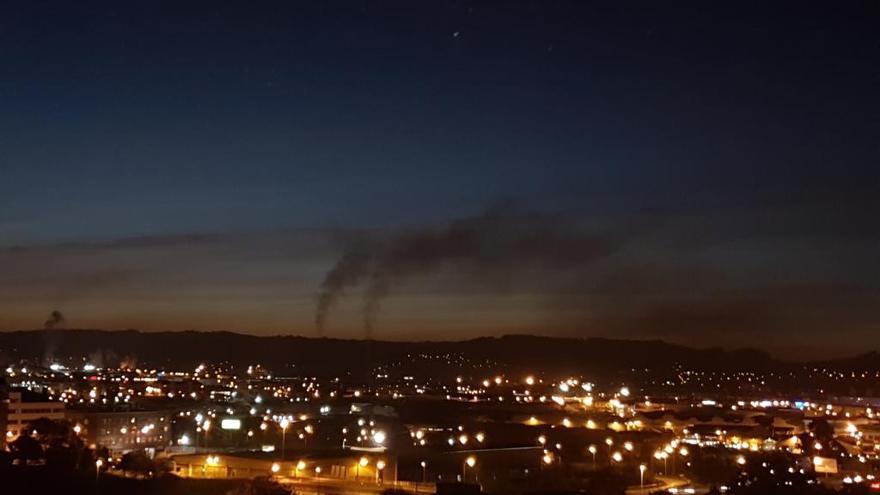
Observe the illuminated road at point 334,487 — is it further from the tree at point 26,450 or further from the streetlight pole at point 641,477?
the tree at point 26,450

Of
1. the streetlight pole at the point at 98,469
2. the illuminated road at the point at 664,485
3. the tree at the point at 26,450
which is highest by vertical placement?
the tree at the point at 26,450

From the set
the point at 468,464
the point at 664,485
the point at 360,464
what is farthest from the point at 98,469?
the point at 664,485

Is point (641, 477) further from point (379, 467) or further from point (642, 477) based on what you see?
point (379, 467)

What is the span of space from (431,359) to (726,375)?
25.5 metres

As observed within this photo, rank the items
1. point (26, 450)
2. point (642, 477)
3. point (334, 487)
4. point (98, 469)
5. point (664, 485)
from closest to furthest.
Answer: point (334, 487)
point (98, 469)
point (26, 450)
point (664, 485)
point (642, 477)

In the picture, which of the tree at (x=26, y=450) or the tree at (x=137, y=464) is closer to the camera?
the tree at (x=137, y=464)

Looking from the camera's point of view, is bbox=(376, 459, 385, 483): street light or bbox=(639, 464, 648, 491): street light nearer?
bbox=(376, 459, 385, 483): street light

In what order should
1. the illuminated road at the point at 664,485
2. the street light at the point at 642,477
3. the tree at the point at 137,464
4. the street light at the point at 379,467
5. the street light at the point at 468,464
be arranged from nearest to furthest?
the illuminated road at the point at 664,485, the tree at the point at 137,464, the street light at the point at 379,467, the street light at the point at 642,477, the street light at the point at 468,464

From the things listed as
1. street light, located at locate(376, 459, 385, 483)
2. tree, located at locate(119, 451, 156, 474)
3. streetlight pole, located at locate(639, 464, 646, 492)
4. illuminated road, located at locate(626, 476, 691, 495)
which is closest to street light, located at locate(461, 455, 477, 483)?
street light, located at locate(376, 459, 385, 483)

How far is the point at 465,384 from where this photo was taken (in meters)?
56.0

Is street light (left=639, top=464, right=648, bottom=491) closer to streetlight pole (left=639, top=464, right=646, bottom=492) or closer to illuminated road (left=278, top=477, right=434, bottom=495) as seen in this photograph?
streetlight pole (left=639, top=464, right=646, bottom=492)

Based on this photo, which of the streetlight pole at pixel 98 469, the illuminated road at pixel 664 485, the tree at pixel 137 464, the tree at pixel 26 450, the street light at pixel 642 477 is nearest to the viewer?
the streetlight pole at pixel 98 469

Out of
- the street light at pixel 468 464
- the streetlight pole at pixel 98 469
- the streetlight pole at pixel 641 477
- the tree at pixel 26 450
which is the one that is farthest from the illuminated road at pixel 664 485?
the tree at pixel 26 450

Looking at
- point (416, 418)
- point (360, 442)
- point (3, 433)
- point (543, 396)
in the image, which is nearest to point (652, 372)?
point (543, 396)
